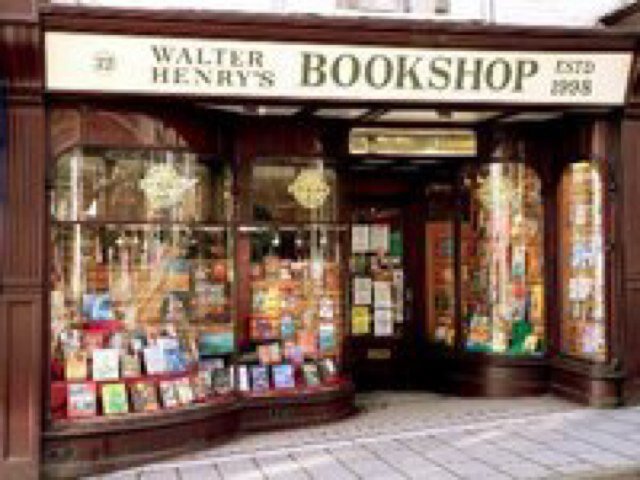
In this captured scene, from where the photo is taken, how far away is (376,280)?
12859 mm

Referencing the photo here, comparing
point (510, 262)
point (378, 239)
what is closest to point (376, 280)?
point (378, 239)

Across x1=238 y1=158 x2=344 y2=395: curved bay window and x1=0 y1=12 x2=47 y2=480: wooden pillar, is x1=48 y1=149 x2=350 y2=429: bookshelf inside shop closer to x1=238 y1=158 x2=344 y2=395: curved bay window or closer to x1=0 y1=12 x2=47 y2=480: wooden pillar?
x1=238 y1=158 x2=344 y2=395: curved bay window

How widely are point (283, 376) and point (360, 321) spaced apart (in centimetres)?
298

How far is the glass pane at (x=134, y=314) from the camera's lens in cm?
862

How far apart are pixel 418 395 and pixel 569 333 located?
7.68 feet

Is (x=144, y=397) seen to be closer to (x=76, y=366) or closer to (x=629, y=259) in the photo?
(x=76, y=366)

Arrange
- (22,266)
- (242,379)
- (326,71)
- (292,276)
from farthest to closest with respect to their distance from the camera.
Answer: (292,276), (242,379), (326,71), (22,266)

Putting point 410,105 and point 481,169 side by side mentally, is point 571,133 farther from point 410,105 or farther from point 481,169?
point 410,105

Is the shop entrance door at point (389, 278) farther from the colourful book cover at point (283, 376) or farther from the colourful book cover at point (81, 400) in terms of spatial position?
the colourful book cover at point (81, 400)

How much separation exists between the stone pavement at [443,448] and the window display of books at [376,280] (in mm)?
2209

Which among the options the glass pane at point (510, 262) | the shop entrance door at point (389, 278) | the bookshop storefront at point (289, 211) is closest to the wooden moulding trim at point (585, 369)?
the bookshop storefront at point (289, 211)

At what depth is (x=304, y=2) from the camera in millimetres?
9438

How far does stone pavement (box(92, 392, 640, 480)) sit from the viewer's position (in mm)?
7852

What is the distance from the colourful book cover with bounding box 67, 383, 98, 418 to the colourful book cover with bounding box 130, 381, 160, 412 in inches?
15.7
